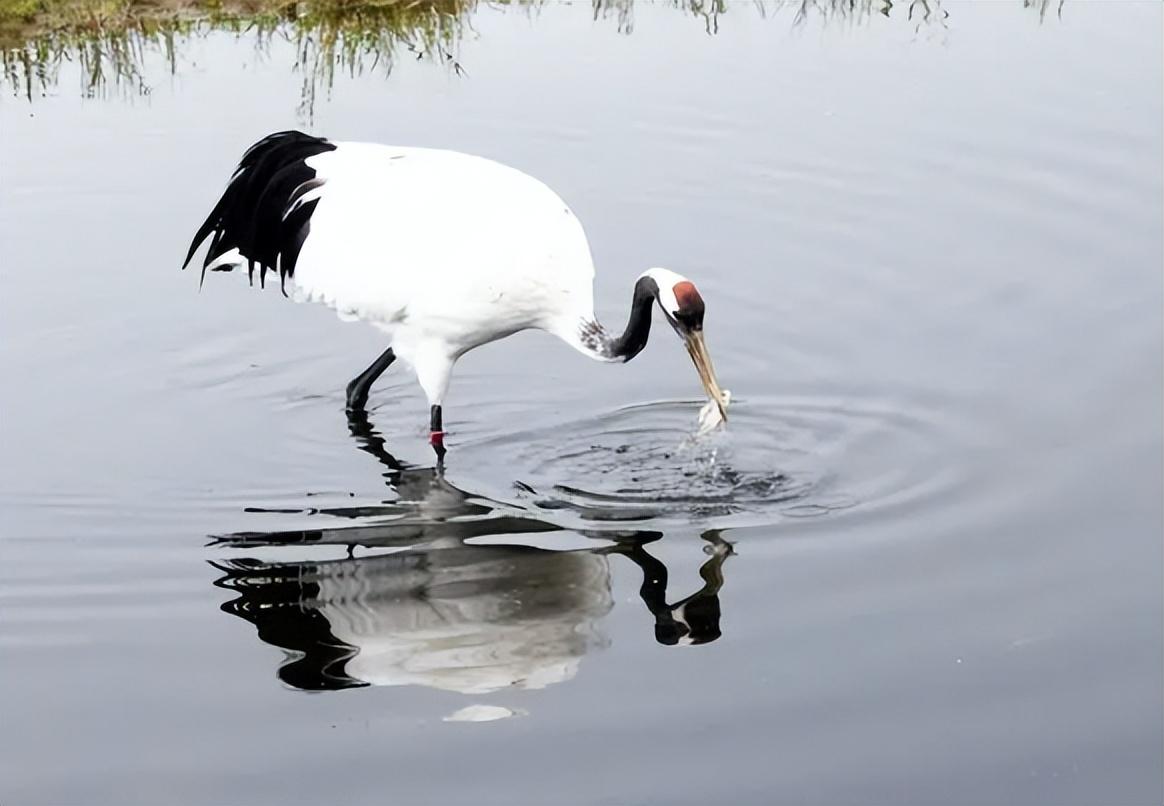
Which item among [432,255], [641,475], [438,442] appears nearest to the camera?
[641,475]

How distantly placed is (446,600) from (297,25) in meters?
6.71

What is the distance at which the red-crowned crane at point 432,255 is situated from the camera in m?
6.62

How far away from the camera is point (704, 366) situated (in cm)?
642

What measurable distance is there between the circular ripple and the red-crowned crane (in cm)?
24

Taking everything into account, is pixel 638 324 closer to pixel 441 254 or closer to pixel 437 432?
pixel 441 254

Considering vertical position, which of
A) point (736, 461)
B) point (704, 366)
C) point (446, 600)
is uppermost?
point (704, 366)

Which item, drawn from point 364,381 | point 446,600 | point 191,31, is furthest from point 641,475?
point 191,31

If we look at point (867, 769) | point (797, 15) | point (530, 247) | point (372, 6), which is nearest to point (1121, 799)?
point (867, 769)

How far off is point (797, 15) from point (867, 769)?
758cm

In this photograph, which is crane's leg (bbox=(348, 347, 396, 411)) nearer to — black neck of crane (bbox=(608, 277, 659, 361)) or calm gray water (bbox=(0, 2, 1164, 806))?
calm gray water (bbox=(0, 2, 1164, 806))

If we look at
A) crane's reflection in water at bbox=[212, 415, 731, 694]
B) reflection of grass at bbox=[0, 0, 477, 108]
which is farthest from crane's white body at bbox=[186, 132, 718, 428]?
reflection of grass at bbox=[0, 0, 477, 108]

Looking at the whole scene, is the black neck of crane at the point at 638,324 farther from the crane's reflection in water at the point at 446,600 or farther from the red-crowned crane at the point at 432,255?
the crane's reflection in water at the point at 446,600

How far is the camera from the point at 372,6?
11.9 meters

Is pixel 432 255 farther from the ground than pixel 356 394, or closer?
farther from the ground
